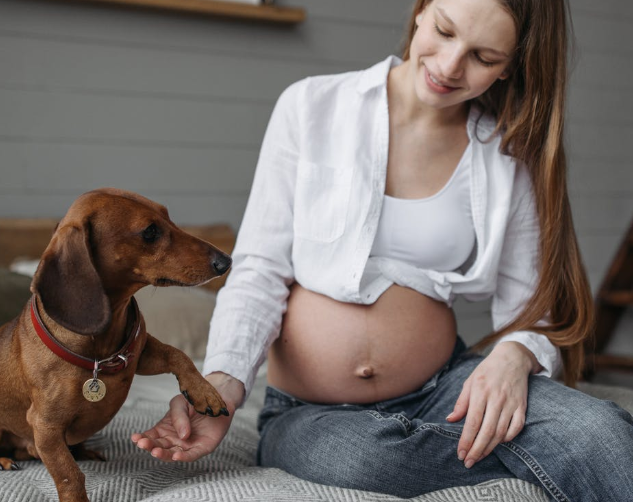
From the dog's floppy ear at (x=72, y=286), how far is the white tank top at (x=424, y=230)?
1.91 ft

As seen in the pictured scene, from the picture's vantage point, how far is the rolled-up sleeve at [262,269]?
1121 millimetres

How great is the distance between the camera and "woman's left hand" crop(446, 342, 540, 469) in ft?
3.25

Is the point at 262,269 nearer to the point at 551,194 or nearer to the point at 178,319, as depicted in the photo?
the point at 551,194

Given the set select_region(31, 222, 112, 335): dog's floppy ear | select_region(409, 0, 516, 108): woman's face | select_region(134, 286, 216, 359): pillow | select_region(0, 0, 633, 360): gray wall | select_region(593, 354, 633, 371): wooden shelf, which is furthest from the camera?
select_region(593, 354, 633, 371): wooden shelf

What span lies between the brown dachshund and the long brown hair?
0.66 meters

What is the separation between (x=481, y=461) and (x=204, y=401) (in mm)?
410

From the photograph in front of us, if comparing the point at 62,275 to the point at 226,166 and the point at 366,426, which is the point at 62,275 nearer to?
the point at 366,426

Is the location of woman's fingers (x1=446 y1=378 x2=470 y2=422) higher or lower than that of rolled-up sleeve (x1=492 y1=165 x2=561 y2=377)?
lower

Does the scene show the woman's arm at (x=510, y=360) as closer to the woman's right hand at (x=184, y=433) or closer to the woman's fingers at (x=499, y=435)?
the woman's fingers at (x=499, y=435)

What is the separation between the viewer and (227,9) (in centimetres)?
229

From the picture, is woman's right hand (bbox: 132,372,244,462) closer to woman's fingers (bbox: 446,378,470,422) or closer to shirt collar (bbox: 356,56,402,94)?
woman's fingers (bbox: 446,378,470,422)

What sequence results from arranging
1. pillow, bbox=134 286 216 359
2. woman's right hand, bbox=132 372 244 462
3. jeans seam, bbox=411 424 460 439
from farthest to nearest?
pillow, bbox=134 286 216 359 → jeans seam, bbox=411 424 460 439 → woman's right hand, bbox=132 372 244 462

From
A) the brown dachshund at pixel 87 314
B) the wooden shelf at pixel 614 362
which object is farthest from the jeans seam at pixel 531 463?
the wooden shelf at pixel 614 362

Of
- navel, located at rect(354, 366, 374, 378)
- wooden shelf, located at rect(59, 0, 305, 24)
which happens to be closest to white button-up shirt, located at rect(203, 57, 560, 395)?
navel, located at rect(354, 366, 374, 378)
